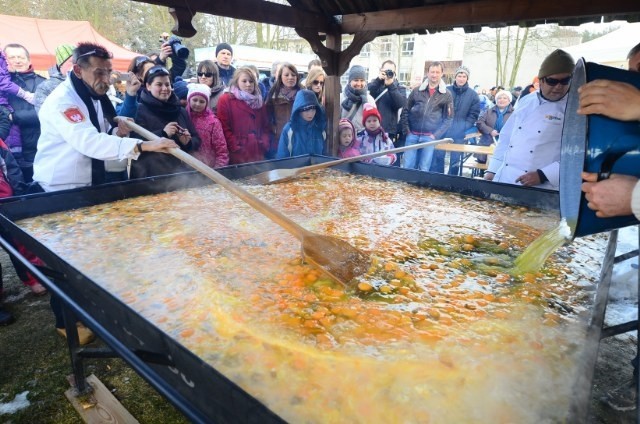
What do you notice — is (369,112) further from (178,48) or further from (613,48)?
(613,48)

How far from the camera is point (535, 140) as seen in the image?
3525 mm

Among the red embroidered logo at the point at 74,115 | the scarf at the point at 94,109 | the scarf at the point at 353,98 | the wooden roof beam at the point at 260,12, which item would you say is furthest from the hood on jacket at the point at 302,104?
the red embroidered logo at the point at 74,115

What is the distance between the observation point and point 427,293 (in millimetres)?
1841

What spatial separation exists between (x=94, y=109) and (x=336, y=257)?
2.27 meters

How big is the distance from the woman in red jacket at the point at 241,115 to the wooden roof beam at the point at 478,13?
57.5 inches

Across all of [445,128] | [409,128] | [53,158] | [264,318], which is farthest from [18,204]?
[445,128]

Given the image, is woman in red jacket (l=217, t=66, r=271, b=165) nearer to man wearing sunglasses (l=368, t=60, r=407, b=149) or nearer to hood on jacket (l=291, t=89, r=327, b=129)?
hood on jacket (l=291, t=89, r=327, b=129)

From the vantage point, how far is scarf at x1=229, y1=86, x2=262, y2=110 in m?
4.88

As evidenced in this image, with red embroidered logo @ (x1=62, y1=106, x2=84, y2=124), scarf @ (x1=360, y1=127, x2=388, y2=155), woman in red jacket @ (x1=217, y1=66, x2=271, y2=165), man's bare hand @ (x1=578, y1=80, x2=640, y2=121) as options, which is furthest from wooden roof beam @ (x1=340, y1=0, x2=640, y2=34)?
red embroidered logo @ (x1=62, y1=106, x2=84, y2=124)

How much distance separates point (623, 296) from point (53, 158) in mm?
4836

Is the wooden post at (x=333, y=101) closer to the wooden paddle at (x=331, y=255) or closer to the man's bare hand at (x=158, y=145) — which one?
the man's bare hand at (x=158, y=145)

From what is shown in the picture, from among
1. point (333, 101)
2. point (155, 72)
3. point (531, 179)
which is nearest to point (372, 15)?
point (333, 101)

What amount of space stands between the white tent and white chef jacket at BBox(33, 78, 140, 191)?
13.1 metres

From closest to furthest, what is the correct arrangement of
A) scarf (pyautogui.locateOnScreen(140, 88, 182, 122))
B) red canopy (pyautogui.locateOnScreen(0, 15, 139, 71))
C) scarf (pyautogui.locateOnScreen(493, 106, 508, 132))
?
scarf (pyautogui.locateOnScreen(140, 88, 182, 122))
scarf (pyautogui.locateOnScreen(493, 106, 508, 132))
red canopy (pyautogui.locateOnScreen(0, 15, 139, 71))
